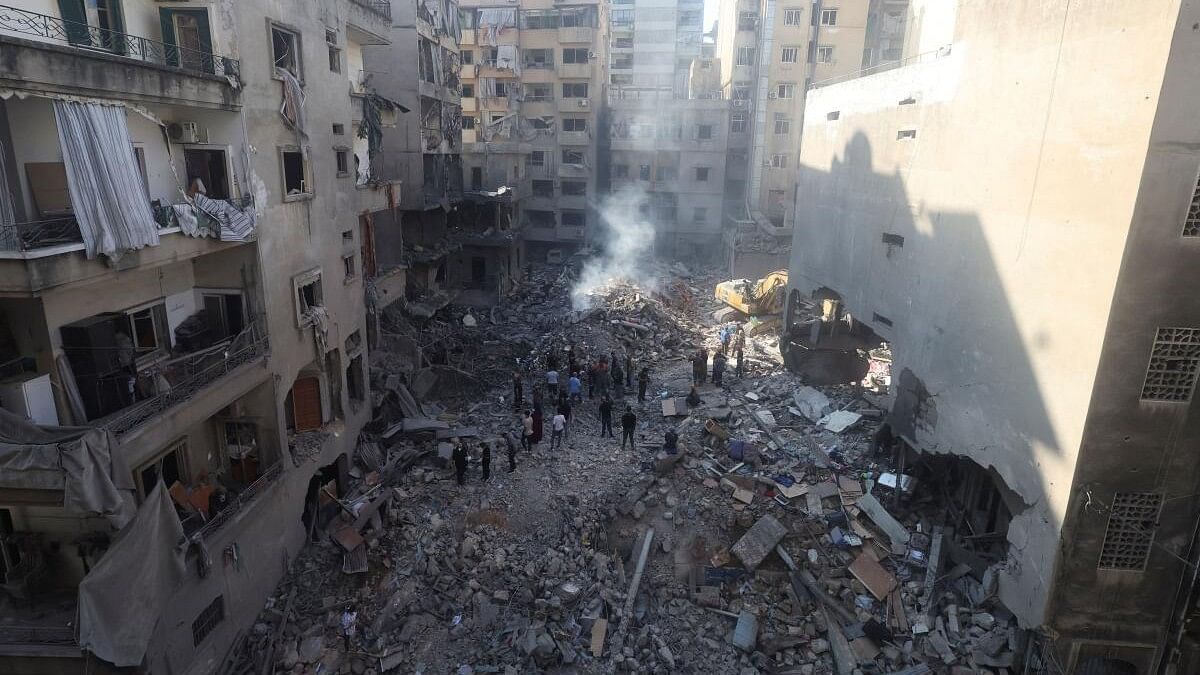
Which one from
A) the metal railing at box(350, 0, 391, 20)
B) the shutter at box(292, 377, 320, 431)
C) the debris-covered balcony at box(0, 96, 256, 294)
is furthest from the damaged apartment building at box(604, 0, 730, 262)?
the debris-covered balcony at box(0, 96, 256, 294)

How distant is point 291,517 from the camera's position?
48.1 ft

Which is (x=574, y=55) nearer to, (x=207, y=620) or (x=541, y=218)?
(x=541, y=218)

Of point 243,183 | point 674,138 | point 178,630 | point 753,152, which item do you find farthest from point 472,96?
point 178,630

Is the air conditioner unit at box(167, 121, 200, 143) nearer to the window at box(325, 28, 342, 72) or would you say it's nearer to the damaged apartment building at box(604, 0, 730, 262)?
the window at box(325, 28, 342, 72)

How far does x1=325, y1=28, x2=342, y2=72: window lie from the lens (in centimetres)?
1700

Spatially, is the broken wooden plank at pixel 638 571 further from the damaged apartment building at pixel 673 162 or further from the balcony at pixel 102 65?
the damaged apartment building at pixel 673 162

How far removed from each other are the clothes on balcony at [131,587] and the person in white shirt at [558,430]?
10.1 metres

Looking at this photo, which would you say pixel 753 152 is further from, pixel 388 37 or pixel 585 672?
pixel 585 672

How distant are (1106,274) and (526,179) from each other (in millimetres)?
38126

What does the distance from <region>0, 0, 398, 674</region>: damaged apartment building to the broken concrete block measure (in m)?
10.2

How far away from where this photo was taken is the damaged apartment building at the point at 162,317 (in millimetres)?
9086

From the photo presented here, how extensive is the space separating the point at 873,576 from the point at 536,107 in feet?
127

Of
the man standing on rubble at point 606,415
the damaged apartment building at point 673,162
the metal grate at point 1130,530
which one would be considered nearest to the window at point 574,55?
the damaged apartment building at point 673,162

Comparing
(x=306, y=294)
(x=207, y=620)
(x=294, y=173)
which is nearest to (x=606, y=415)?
(x=306, y=294)
